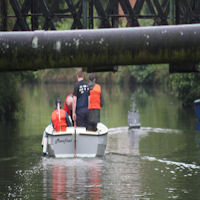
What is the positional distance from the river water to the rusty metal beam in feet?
17.6

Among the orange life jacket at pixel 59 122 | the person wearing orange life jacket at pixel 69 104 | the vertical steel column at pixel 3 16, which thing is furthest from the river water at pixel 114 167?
the vertical steel column at pixel 3 16

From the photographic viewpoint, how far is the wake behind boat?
20.8m

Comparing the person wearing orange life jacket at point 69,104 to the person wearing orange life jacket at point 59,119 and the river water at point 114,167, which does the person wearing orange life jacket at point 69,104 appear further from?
the river water at point 114,167

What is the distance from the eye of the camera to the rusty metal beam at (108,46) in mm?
10336

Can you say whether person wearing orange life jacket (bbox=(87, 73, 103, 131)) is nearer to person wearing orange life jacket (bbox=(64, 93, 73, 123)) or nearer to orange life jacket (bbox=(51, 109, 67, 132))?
orange life jacket (bbox=(51, 109, 67, 132))

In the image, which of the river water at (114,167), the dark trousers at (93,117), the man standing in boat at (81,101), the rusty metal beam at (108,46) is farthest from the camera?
the man standing in boat at (81,101)

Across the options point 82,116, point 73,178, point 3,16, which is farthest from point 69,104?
point 3,16

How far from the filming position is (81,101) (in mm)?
20625

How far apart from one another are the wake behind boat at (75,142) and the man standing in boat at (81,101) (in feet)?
0.97

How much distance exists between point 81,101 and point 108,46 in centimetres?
1027

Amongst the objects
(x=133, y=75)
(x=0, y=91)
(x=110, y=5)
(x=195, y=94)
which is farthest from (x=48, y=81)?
(x=110, y=5)

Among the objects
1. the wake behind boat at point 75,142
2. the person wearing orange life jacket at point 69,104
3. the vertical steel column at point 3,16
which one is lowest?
the wake behind boat at point 75,142

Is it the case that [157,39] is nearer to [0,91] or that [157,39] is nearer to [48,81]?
[0,91]

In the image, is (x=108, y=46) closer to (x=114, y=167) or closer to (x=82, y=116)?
(x=114, y=167)
